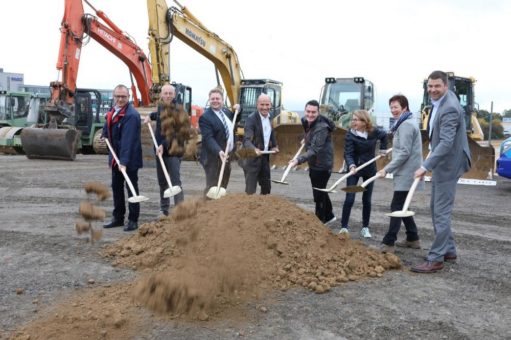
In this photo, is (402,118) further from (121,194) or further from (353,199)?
(121,194)

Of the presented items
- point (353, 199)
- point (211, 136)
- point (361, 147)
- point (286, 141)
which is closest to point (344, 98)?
point (286, 141)

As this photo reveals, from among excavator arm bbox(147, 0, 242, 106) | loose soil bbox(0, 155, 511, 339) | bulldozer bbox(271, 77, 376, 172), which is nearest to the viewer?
loose soil bbox(0, 155, 511, 339)

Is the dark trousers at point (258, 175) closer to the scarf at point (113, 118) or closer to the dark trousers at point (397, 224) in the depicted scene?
the dark trousers at point (397, 224)

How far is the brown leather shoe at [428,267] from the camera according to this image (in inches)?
182

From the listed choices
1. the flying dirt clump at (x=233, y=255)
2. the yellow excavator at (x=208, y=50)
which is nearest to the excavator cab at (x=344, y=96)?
the yellow excavator at (x=208, y=50)

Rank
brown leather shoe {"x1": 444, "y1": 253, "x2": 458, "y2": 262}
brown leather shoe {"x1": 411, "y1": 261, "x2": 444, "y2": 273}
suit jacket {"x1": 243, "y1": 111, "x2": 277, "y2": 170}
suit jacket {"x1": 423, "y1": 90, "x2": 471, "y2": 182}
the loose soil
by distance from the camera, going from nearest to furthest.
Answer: the loose soil, suit jacket {"x1": 423, "y1": 90, "x2": 471, "y2": 182}, brown leather shoe {"x1": 411, "y1": 261, "x2": 444, "y2": 273}, brown leather shoe {"x1": 444, "y1": 253, "x2": 458, "y2": 262}, suit jacket {"x1": 243, "y1": 111, "x2": 277, "y2": 170}

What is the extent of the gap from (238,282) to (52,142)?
12.4 m

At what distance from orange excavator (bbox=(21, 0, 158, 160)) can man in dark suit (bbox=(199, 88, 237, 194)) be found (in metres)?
9.46

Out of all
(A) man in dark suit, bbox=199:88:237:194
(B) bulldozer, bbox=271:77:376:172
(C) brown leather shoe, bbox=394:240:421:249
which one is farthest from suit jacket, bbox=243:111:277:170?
(B) bulldozer, bbox=271:77:376:172

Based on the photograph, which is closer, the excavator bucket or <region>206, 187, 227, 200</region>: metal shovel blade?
<region>206, 187, 227, 200</region>: metal shovel blade

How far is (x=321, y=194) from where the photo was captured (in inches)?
237

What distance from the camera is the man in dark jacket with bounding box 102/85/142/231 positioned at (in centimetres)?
593

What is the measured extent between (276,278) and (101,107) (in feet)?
51.4

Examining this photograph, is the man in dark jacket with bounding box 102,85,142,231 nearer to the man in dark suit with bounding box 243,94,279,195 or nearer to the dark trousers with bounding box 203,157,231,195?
the dark trousers with bounding box 203,157,231,195
